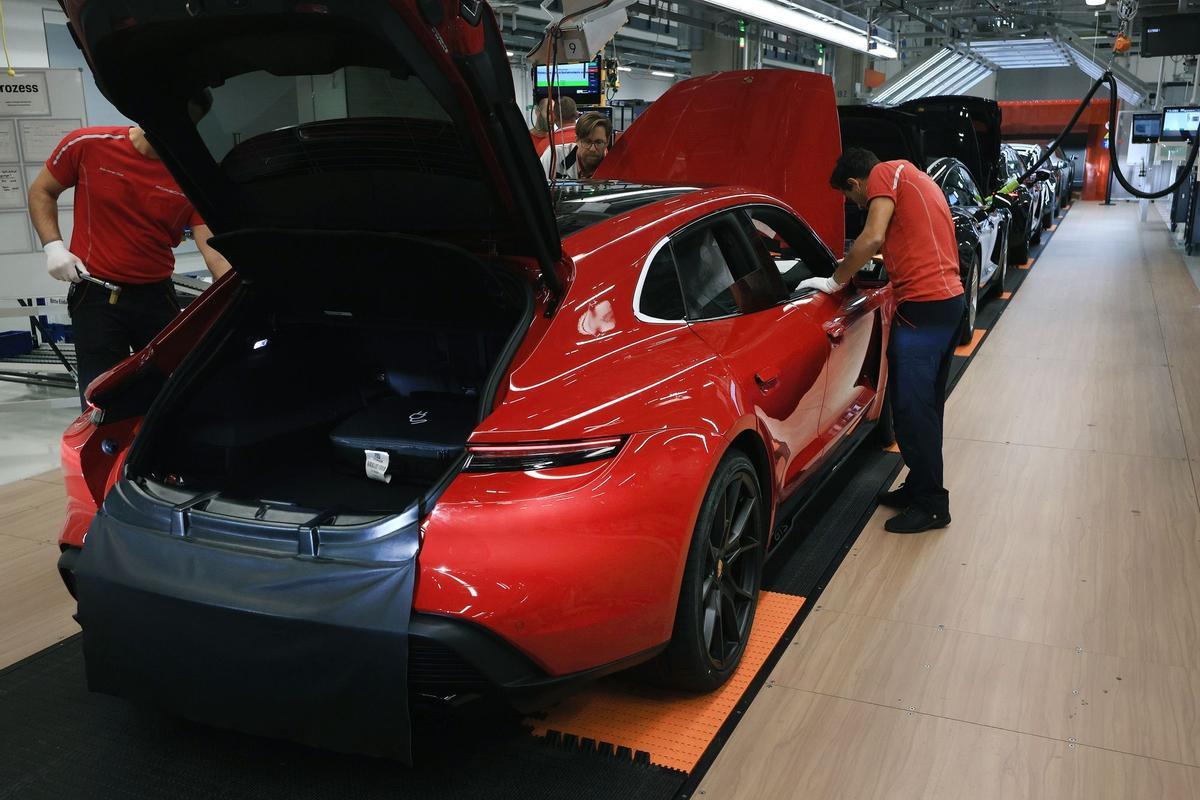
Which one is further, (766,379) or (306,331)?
(306,331)

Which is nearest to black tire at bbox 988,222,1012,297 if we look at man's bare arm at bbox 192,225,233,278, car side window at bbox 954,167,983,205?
car side window at bbox 954,167,983,205

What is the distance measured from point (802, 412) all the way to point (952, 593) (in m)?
0.85

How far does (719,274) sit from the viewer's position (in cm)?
297

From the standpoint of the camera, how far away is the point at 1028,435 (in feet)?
16.9

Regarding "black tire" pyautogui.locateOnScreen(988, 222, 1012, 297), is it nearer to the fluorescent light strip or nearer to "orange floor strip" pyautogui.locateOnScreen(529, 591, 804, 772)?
the fluorescent light strip

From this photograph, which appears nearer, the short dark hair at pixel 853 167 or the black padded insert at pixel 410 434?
the black padded insert at pixel 410 434

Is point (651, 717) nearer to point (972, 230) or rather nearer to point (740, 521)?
point (740, 521)

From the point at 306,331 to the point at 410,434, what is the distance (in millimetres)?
650

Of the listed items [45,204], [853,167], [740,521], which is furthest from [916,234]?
[45,204]

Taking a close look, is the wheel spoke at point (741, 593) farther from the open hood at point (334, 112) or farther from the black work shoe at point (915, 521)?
the black work shoe at point (915, 521)

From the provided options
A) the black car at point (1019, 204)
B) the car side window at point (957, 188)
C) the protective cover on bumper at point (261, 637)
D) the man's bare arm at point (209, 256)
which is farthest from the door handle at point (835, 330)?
the black car at point (1019, 204)

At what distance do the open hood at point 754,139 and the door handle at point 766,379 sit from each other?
2.15 meters

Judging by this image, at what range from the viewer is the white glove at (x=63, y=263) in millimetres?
3670

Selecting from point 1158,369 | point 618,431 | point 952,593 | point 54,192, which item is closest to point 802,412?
point 952,593
